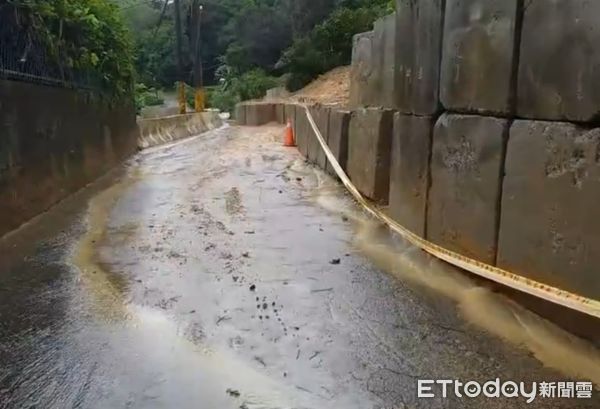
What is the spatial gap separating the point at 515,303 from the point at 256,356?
2103 mm

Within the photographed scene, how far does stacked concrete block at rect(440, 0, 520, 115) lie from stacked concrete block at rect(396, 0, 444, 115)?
0.90 ft

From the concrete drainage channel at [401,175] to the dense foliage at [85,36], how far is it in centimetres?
457

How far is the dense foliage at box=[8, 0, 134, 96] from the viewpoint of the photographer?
366 inches

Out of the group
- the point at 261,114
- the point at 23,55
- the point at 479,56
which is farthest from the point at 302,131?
the point at 261,114

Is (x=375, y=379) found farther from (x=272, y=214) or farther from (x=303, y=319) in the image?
(x=272, y=214)

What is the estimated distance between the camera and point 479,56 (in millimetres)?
5551

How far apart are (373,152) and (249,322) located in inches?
179

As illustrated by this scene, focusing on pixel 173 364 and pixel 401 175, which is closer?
pixel 173 364

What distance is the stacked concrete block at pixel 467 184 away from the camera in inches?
211

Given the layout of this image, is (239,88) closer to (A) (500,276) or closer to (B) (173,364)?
(A) (500,276)

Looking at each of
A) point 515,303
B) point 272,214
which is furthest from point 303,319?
point 272,214

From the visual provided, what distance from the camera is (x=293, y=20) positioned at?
3738cm
